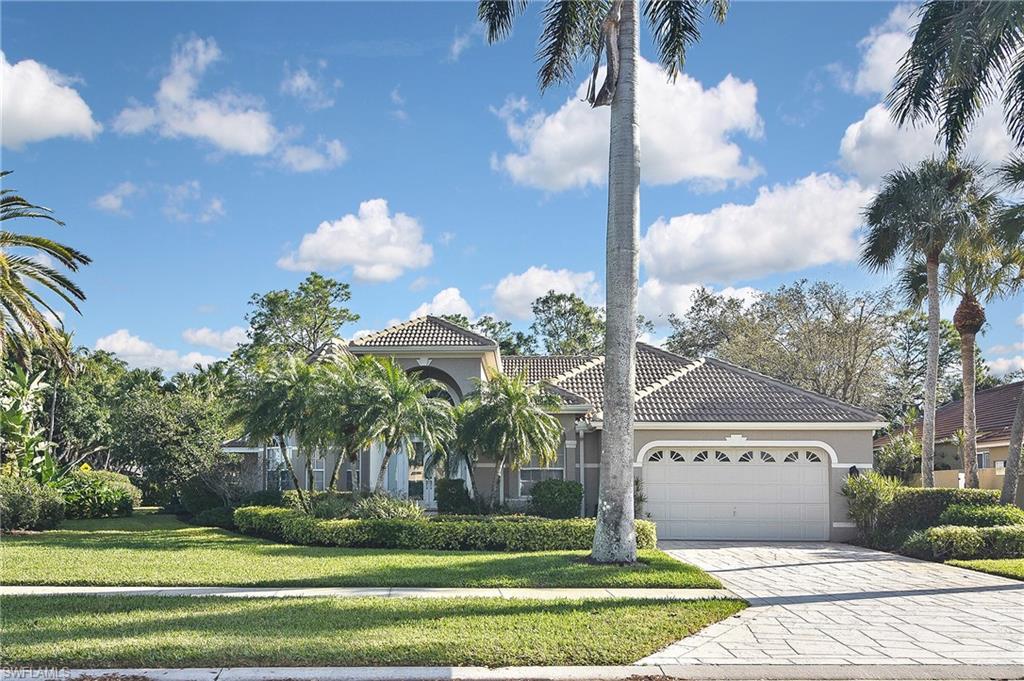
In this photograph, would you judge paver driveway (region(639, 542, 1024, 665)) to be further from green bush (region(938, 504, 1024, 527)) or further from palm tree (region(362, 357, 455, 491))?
palm tree (region(362, 357, 455, 491))

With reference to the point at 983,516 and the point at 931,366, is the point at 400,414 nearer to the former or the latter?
the point at 983,516

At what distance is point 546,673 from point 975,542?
1260 cm

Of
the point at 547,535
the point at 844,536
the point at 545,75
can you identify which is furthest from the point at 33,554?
the point at 844,536

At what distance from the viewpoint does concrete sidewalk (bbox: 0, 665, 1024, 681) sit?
751 centimetres

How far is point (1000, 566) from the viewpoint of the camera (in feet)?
49.6

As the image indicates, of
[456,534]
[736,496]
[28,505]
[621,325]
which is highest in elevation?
[621,325]

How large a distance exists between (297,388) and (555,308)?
38726 millimetres

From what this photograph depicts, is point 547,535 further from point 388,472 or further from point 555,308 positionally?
point 555,308

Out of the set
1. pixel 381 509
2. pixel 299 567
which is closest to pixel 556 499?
pixel 381 509

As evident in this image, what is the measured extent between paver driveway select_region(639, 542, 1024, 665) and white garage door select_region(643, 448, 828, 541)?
4.10 meters

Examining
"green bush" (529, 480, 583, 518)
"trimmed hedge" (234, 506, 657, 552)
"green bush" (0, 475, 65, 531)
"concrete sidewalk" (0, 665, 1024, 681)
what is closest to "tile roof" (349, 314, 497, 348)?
"green bush" (529, 480, 583, 518)

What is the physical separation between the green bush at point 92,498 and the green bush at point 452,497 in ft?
35.8

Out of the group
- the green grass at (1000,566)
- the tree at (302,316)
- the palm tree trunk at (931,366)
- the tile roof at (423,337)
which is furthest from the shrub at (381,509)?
the tree at (302,316)

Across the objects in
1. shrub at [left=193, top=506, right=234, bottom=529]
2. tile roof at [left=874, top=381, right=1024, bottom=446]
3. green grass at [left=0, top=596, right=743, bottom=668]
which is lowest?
shrub at [left=193, top=506, right=234, bottom=529]
